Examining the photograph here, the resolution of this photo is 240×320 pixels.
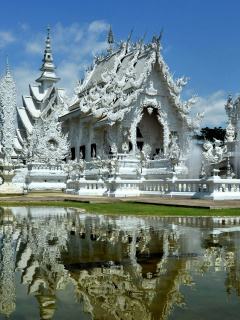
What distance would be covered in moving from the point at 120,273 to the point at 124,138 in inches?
978

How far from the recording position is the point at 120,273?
420cm

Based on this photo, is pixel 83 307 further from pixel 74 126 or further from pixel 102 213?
pixel 74 126

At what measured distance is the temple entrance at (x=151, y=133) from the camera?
1255 inches

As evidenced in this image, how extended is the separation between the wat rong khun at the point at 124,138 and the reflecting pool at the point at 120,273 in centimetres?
1071

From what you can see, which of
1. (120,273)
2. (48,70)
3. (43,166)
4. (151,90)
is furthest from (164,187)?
→ (48,70)

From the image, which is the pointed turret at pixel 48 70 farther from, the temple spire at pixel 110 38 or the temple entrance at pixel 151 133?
the temple entrance at pixel 151 133

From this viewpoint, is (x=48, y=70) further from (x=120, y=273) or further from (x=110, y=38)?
(x=120, y=273)

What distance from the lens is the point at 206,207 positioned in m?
11.2

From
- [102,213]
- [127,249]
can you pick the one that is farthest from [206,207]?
[127,249]

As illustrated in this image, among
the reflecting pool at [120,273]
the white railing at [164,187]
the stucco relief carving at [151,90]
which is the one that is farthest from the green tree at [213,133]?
the reflecting pool at [120,273]

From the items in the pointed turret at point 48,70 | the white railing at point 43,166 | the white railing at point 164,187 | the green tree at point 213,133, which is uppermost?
the pointed turret at point 48,70

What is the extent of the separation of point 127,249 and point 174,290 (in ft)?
6.18

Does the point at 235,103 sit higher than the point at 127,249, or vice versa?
the point at 235,103

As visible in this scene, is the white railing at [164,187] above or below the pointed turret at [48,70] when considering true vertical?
below
